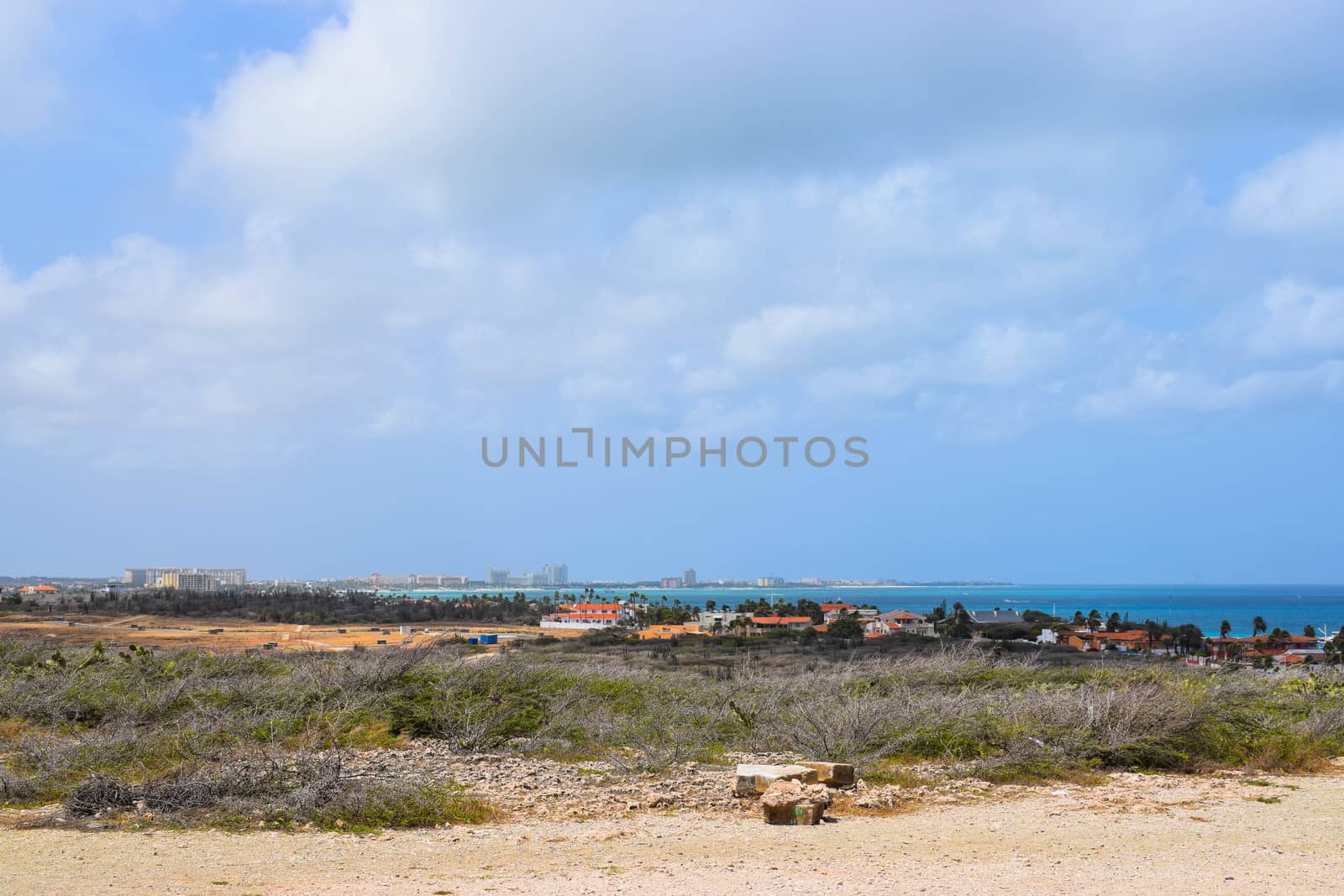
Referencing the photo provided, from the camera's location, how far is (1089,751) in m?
13.3

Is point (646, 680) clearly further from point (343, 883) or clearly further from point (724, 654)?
point (724, 654)

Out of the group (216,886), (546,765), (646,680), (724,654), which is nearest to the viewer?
(216,886)

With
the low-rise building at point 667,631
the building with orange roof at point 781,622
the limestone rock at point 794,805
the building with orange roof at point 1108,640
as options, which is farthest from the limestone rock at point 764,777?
the building with orange roof at point 781,622

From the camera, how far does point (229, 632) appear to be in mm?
54312

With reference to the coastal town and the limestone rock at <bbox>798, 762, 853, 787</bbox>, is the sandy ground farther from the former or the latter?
the coastal town

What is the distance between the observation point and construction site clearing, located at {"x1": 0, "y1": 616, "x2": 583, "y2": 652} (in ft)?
132

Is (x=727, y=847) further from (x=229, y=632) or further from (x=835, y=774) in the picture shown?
(x=229, y=632)

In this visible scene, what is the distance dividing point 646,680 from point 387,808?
11647 mm

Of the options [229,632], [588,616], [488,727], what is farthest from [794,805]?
[588,616]

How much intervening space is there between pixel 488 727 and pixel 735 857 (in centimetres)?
697

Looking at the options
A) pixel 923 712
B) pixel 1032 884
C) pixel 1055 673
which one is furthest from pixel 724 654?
pixel 1032 884

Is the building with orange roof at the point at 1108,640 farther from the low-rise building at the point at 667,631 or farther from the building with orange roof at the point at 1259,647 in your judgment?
the low-rise building at the point at 667,631

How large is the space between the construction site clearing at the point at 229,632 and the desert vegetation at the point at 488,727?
62.4 feet

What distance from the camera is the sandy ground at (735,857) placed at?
7309 millimetres
